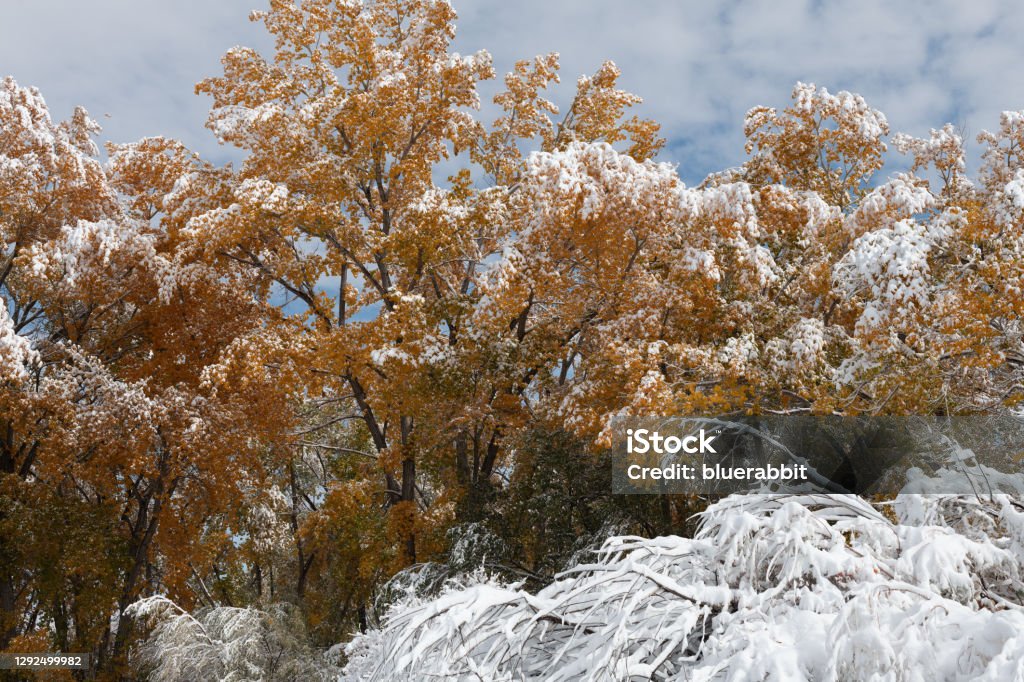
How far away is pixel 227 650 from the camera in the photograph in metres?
11.8

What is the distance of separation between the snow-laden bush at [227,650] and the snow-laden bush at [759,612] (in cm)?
821

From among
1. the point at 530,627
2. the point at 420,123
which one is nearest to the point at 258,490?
the point at 420,123

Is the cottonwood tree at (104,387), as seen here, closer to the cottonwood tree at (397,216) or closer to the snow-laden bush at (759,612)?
the cottonwood tree at (397,216)

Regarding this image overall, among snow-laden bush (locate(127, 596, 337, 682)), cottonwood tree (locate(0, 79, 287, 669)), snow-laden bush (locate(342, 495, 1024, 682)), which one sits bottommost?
snow-laden bush (locate(127, 596, 337, 682))

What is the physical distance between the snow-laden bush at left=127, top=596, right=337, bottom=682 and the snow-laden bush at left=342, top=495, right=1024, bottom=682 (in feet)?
27.0

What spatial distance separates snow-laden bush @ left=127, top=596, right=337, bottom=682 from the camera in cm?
1187

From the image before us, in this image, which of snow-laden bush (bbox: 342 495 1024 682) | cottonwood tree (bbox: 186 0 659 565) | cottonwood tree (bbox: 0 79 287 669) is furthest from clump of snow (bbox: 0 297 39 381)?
snow-laden bush (bbox: 342 495 1024 682)

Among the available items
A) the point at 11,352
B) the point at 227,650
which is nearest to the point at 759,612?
the point at 227,650

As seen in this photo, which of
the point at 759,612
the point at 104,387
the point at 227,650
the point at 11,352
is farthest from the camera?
the point at 104,387

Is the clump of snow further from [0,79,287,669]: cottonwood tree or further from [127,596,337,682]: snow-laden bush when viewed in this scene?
[127,596,337,682]: snow-laden bush

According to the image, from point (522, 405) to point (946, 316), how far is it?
6.37 metres

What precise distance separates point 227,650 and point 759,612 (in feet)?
31.2

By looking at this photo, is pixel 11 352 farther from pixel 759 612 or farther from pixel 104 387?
pixel 759 612

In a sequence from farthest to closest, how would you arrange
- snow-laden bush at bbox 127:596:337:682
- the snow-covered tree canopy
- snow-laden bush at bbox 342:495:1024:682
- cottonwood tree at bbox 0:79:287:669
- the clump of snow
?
cottonwood tree at bbox 0:79:287:669 → the clump of snow → snow-laden bush at bbox 127:596:337:682 → the snow-covered tree canopy → snow-laden bush at bbox 342:495:1024:682
